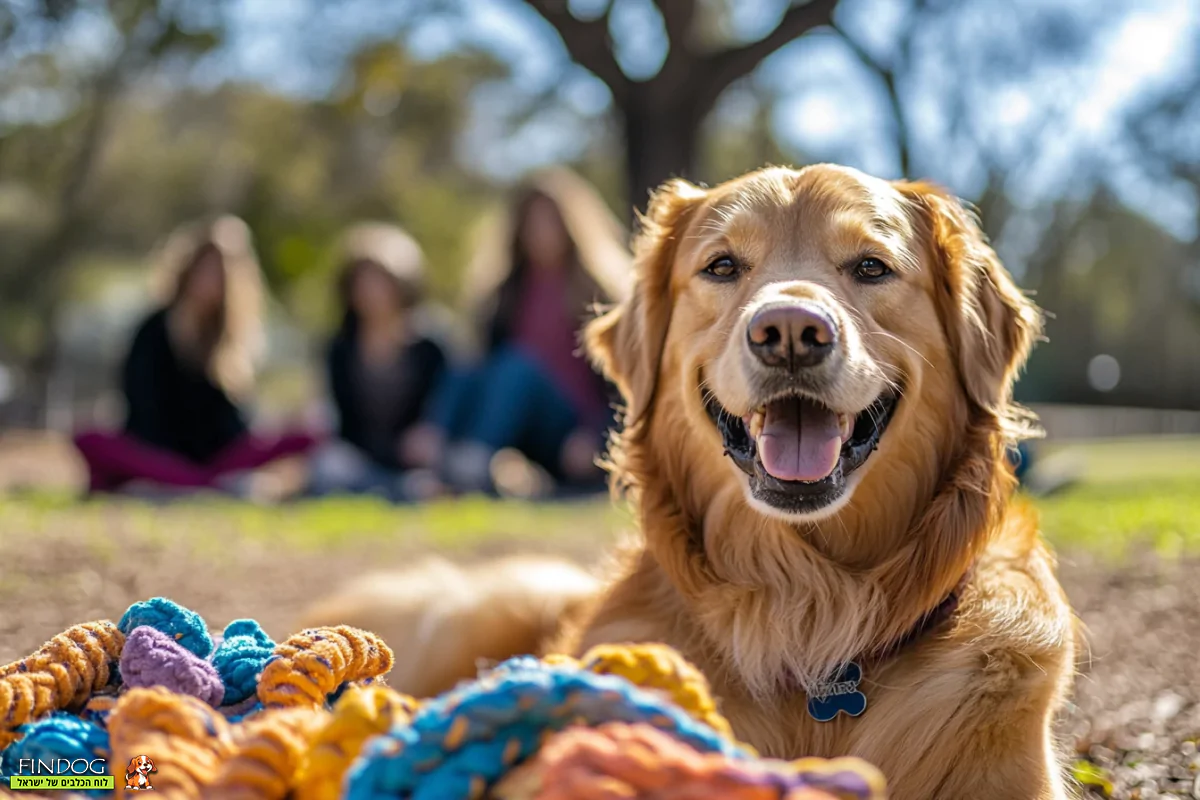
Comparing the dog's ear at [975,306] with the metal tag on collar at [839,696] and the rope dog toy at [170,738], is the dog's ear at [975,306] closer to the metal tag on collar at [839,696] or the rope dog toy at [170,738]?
the metal tag on collar at [839,696]

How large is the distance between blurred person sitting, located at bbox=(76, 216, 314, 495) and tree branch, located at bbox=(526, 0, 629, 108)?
4907 mm

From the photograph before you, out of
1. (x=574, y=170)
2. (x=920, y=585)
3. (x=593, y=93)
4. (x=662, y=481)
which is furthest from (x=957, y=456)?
(x=574, y=170)

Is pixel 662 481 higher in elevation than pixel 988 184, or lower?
higher

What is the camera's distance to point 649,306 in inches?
129

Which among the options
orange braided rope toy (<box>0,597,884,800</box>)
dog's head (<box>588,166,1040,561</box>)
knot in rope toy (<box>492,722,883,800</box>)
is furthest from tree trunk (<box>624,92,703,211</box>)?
knot in rope toy (<box>492,722,883,800</box>)

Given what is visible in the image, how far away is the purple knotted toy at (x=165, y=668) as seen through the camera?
1798 millimetres

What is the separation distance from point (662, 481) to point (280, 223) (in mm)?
25955

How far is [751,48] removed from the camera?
12.7 m

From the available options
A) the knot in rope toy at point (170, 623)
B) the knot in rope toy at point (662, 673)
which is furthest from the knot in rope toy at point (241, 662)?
the knot in rope toy at point (662, 673)

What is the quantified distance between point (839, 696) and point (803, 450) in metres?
0.59

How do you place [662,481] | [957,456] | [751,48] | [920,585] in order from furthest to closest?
[751,48] < [662,481] < [957,456] < [920,585]

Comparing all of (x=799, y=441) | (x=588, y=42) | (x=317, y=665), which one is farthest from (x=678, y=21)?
(x=317, y=665)

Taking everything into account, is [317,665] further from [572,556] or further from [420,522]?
[420,522]

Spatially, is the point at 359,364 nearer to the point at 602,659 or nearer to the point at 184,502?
the point at 184,502
